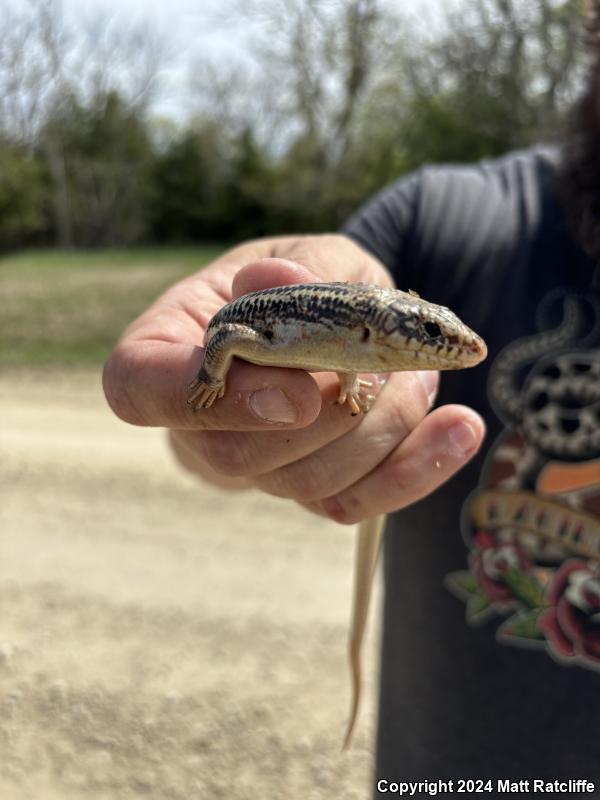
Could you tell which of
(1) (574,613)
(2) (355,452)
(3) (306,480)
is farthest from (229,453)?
(1) (574,613)

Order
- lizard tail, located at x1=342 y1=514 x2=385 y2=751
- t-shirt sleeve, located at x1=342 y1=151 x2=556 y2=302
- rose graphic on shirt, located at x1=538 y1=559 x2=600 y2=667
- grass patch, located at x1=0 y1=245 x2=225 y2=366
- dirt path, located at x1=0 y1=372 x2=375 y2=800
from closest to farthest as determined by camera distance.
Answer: lizard tail, located at x1=342 y1=514 x2=385 y2=751
rose graphic on shirt, located at x1=538 y1=559 x2=600 y2=667
t-shirt sleeve, located at x1=342 y1=151 x2=556 y2=302
dirt path, located at x1=0 y1=372 x2=375 y2=800
grass patch, located at x1=0 y1=245 x2=225 y2=366

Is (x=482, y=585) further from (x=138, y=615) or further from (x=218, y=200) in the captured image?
(x=218, y=200)

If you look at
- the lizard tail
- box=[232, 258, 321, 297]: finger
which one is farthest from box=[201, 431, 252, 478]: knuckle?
the lizard tail

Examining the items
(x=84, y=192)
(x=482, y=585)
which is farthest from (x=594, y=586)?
Result: (x=84, y=192)

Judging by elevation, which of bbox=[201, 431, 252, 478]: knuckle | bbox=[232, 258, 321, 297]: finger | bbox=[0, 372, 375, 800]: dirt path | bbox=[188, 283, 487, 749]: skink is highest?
bbox=[232, 258, 321, 297]: finger

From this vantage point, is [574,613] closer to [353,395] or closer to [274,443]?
[353,395]

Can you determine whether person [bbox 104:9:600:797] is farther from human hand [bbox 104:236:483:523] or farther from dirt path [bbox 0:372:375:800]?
dirt path [bbox 0:372:375:800]
